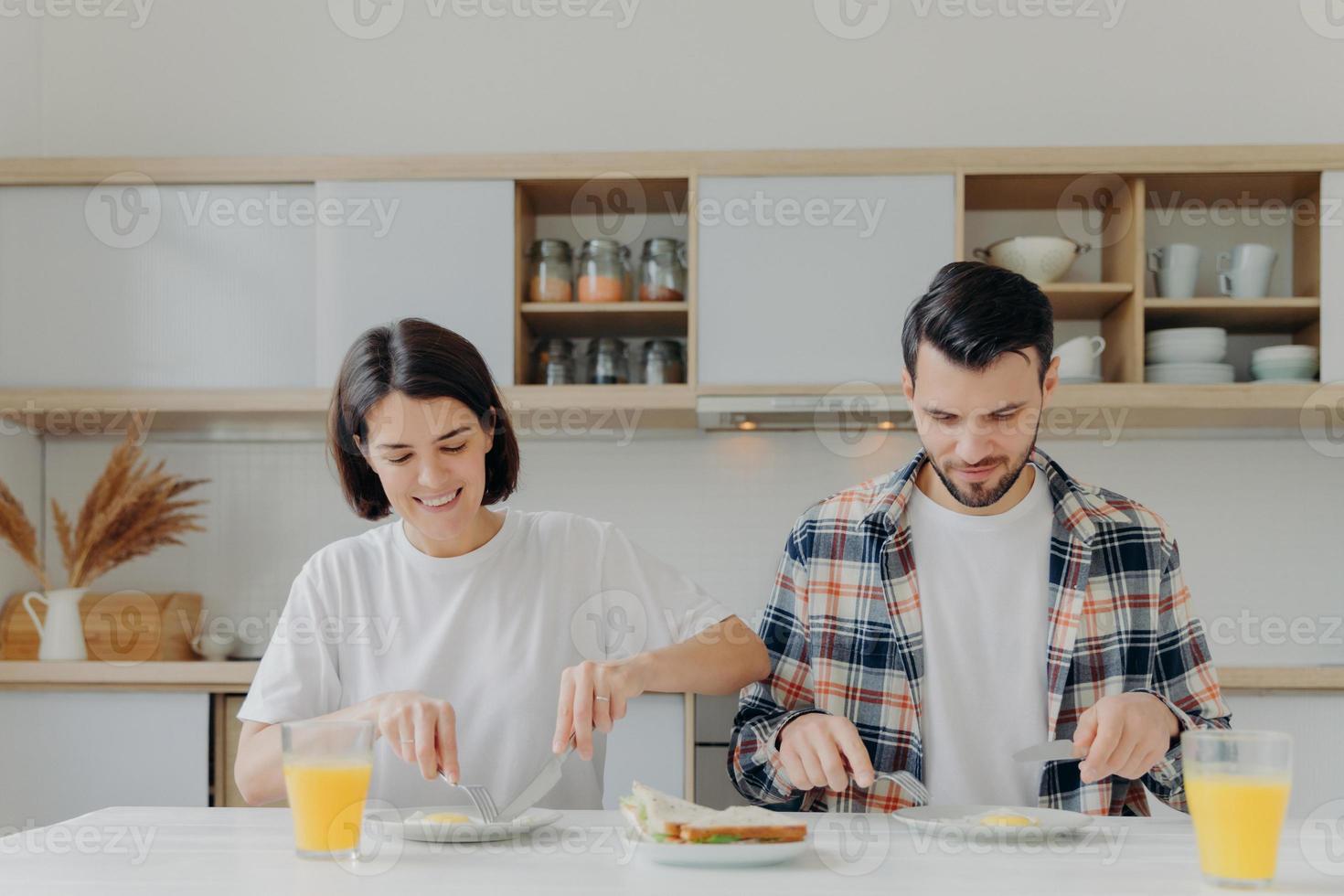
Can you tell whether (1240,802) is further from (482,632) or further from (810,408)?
(810,408)

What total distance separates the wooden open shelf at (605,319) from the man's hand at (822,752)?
6.16ft

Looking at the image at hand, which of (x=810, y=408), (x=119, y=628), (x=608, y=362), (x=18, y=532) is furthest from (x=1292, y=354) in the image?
(x=18, y=532)

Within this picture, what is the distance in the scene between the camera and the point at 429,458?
1589 mm

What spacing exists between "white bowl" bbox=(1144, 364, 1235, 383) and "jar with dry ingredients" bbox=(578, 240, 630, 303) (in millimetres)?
1345

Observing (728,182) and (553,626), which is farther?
(728,182)

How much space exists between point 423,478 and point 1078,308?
7.18 feet

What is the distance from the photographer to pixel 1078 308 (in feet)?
10.7

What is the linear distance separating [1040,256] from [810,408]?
0.68m

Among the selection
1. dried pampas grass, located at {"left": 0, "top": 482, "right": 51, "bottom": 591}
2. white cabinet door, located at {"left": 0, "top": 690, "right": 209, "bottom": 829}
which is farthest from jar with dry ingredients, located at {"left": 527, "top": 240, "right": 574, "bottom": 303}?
dried pampas grass, located at {"left": 0, "top": 482, "right": 51, "bottom": 591}

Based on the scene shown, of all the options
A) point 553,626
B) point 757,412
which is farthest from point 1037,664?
point 757,412

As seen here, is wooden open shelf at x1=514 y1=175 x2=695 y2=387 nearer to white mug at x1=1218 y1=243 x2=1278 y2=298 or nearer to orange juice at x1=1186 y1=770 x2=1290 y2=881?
white mug at x1=1218 y1=243 x2=1278 y2=298

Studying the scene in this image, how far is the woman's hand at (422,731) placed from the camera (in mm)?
1220

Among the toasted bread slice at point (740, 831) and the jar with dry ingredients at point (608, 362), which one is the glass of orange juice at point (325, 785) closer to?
the toasted bread slice at point (740, 831)

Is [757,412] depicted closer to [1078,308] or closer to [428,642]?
[1078,308]
